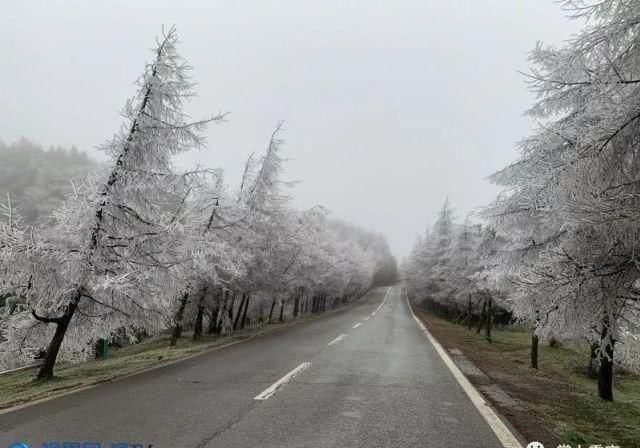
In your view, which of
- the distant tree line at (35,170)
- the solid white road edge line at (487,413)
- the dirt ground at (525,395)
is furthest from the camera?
the distant tree line at (35,170)

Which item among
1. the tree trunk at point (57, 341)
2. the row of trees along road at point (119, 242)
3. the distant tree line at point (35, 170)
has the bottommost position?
the tree trunk at point (57, 341)

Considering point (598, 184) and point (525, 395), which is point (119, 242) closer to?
point (525, 395)

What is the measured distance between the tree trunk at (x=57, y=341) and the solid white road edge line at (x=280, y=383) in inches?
209

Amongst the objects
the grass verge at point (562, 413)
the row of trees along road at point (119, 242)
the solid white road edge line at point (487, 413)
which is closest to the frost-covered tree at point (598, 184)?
the grass verge at point (562, 413)

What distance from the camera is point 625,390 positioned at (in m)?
14.5

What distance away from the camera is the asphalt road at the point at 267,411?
5.56m

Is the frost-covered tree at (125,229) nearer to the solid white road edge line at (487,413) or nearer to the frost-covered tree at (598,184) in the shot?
the solid white road edge line at (487,413)

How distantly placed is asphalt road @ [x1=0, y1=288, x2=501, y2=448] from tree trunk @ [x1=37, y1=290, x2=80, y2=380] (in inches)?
104

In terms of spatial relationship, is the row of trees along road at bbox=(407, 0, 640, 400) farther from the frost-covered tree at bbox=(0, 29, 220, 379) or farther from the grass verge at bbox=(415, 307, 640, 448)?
the frost-covered tree at bbox=(0, 29, 220, 379)

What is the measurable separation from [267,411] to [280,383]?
2180mm

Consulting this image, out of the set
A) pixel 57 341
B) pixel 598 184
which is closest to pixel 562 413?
pixel 598 184

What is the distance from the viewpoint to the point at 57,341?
37.7 feet

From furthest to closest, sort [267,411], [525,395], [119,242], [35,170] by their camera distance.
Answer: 1. [35,170]
2. [119,242]
3. [525,395]
4. [267,411]

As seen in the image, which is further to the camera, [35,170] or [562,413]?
[35,170]
